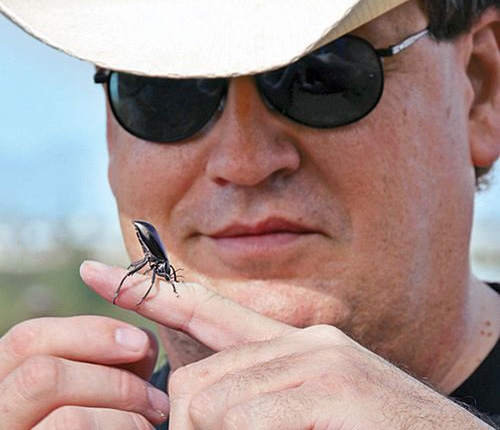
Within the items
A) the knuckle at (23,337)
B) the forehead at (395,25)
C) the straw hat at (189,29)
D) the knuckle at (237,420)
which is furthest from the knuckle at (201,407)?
the forehead at (395,25)

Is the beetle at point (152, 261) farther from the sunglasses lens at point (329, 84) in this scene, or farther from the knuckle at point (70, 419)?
the sunglasses lens at point (329, 84)

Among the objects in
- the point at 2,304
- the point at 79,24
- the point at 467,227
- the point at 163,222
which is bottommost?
the point at 2,304

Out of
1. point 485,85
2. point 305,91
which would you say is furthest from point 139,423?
point 485,85

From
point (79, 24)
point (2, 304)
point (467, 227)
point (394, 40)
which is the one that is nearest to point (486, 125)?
point (467, 227)

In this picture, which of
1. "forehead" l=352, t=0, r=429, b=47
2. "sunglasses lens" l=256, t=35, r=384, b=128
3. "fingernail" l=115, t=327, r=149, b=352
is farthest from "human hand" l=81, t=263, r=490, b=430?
"forehead" l=352, t=0, r=429, b=47

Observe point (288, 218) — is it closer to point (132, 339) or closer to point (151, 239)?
point (151, 239)

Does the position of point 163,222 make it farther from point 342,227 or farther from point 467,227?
point 467,227
